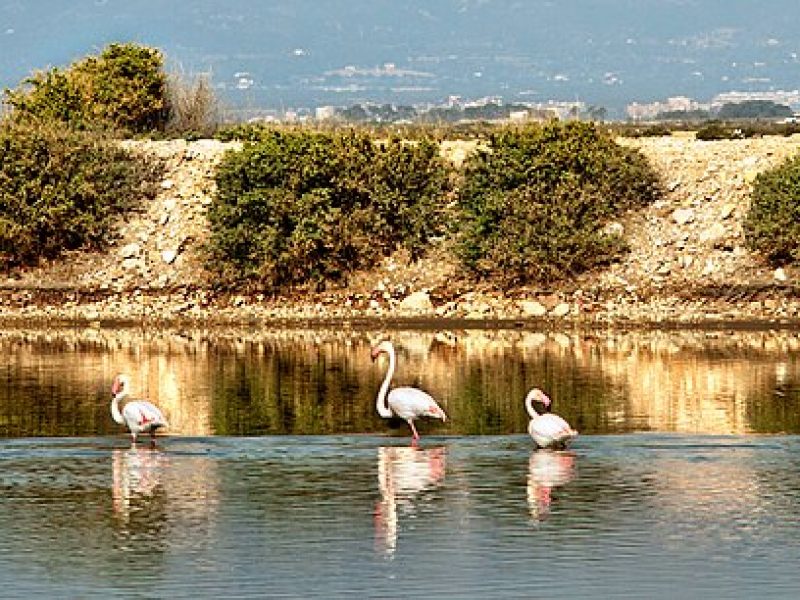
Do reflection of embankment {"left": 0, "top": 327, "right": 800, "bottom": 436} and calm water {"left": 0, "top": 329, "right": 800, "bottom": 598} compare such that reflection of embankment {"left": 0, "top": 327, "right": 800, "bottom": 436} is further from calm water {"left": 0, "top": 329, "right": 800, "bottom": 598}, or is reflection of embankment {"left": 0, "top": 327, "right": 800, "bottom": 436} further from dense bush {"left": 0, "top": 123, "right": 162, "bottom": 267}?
dense bush {"left": 0, "top": 123, "right": 162, "bottom": 267}

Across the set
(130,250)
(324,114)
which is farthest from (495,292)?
(324,114)

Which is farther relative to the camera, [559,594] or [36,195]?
[36,195]

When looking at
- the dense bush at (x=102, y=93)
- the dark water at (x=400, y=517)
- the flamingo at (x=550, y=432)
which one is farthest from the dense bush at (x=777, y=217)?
the flamingo at (x=550, y=432)

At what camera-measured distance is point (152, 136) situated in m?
57.6

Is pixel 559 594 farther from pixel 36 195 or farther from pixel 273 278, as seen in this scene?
pixel 36 195

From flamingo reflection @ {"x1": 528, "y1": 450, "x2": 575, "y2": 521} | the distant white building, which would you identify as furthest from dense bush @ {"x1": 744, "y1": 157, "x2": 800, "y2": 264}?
flamingo reflection @ {"x1": 528, "y1": 450, "x2": 575, "y2": 521}

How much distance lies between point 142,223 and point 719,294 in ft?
46.1

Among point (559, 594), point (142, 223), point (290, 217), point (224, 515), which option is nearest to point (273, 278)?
point (290, 217)

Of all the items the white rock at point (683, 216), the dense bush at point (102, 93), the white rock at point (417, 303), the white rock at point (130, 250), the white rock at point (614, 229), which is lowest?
the white rock at point (417, 303)

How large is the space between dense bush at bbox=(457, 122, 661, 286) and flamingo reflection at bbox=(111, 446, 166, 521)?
73.7ft

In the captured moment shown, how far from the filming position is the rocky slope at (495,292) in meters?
46.3

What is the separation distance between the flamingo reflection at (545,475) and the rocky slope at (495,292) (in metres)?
20.0

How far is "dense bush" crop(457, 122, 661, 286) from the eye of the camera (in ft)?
158

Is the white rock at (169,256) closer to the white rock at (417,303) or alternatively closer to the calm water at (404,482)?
the white rock at (417,303)
